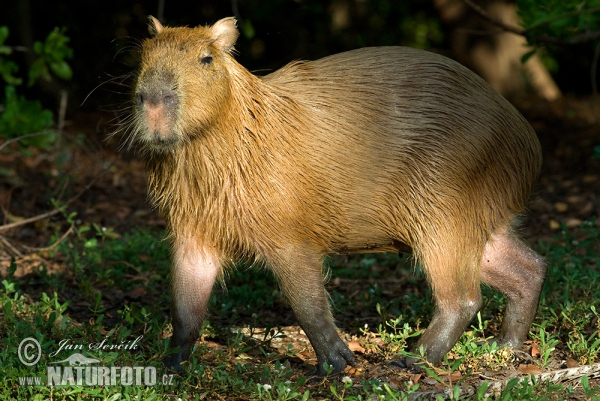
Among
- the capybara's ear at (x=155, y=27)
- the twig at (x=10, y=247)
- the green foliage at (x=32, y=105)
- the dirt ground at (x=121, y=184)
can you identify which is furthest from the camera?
the dirt ground at (x=121, y=184)

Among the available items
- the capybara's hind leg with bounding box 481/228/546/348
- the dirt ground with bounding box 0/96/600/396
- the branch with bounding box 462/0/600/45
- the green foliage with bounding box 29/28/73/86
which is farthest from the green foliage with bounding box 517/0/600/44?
the green foliage with bounding box 29/28/73/86

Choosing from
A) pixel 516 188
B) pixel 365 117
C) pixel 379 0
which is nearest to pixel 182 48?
pixel 365 117

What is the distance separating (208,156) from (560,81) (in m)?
8.10

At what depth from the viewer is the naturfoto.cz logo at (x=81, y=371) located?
3395 millimetres

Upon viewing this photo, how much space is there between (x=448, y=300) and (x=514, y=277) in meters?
0.42

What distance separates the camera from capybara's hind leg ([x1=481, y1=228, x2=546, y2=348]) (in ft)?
13.5

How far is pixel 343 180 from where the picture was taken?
3879mm

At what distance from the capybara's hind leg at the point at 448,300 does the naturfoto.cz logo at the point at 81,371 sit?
1255 millimetres

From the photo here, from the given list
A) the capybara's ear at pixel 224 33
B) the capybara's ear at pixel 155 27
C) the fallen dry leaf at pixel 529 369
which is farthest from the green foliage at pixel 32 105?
the fallen dry leaf at pixel 529 369

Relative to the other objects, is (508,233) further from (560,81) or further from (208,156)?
(560,81)

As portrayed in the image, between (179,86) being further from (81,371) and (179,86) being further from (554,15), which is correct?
(554,15)

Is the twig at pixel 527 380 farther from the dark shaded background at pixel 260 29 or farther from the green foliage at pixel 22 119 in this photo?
the dark shaded background at pixel 260 29

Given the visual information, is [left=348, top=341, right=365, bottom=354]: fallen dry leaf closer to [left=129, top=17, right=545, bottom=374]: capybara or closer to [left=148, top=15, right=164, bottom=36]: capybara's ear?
[left=129, top=17, right=545, bottom=374]: capybara

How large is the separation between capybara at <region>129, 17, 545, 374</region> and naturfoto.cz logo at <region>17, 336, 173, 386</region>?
12.7 inches
